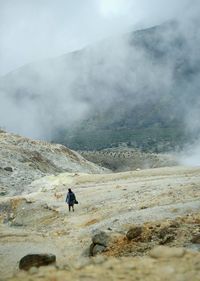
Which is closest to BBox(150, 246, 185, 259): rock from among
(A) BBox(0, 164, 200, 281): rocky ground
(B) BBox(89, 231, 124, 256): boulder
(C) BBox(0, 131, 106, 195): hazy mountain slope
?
(A) BBox(0, 164, 200, 281): rocky ground

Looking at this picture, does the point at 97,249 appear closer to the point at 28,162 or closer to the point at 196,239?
the point at 196,239

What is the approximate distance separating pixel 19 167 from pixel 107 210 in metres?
45.6

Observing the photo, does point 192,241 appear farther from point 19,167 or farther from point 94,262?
point 19,167

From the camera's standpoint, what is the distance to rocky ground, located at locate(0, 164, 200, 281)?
1333 cm

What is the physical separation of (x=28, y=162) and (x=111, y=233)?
61.5 meters

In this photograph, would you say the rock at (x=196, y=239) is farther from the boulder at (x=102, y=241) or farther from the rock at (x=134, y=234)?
the boulder at (x=102, y=241)

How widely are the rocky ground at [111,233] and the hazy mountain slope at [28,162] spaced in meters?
19.1

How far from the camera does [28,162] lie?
85250 mm

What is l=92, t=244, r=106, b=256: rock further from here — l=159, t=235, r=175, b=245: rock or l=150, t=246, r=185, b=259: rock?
l=150, t=246, r=185, b=259: rock

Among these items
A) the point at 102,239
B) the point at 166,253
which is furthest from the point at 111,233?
the point at 166,253

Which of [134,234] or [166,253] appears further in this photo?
[134,234]

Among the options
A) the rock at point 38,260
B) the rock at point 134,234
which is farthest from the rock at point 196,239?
the rock at point 38,260

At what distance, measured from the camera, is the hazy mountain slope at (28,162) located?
70.0 m

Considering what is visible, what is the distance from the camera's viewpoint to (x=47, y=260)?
19969 mm
